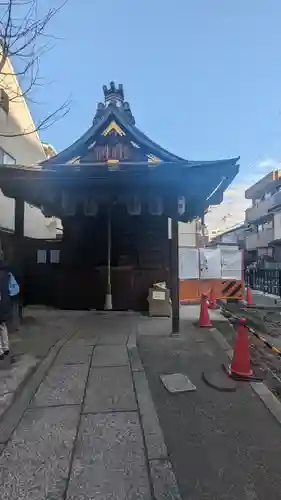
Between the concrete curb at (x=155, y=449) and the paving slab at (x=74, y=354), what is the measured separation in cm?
104

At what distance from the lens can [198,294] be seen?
521 inches

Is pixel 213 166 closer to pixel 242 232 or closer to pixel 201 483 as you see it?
pixel 201 483

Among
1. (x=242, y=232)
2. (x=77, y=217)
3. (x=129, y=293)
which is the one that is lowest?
(x=129, y=293)

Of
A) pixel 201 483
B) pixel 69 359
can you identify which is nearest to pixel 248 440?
pixel 201 483

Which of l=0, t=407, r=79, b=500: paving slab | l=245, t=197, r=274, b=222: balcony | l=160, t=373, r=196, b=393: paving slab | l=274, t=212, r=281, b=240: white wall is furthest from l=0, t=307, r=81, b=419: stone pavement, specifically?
l=245, t=197, r=274, b=222: balcony

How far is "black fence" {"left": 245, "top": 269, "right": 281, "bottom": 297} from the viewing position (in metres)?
15.9

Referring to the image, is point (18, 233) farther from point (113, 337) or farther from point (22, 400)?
point (22, 400)

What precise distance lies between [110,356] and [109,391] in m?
1.31

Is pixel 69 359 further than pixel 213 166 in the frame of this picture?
No

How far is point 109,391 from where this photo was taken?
12.9ft

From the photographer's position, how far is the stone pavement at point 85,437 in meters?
2.35

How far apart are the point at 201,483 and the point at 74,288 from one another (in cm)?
771

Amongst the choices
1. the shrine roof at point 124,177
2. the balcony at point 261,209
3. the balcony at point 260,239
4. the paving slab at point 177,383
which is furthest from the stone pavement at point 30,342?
the balcony at point 261,209

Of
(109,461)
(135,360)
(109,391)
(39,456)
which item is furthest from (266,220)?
(39,456)
